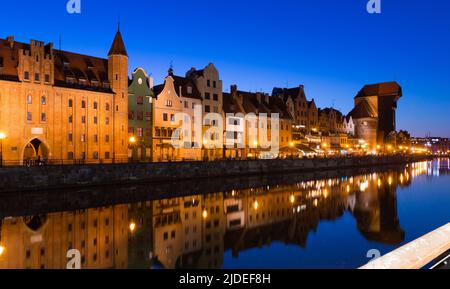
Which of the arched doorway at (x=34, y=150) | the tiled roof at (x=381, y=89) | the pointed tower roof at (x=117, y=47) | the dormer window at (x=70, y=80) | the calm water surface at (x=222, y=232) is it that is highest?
the tiled roof at (x=381, y=89)

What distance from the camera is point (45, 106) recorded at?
1892 inches

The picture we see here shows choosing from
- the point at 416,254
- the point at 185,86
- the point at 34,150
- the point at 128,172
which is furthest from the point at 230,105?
the point at 416,254

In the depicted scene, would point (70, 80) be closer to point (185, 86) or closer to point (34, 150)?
point (34, 150)

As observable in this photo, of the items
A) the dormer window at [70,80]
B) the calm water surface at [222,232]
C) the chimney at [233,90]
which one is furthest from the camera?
the chimney at [233,90]

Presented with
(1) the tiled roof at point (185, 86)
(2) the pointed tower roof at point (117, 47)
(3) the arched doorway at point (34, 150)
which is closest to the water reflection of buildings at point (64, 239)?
(3) the arched doorway at point (34, 150)

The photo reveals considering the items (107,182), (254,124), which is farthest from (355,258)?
(254,124)

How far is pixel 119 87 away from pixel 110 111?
3934 millimetres

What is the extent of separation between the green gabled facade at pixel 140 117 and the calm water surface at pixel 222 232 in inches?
817

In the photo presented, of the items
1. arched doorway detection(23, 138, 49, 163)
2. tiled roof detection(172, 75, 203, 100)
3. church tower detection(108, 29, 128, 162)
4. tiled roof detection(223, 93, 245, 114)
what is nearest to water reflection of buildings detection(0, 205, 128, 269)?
arched doorway detection(23, 138, 49, 163)

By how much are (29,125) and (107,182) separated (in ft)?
41.3

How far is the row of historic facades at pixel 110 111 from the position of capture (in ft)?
152

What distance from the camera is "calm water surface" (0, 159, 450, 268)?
1925cm

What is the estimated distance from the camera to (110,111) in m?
55.0

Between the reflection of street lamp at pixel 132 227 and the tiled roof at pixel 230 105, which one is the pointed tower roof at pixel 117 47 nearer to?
the tiled roof at pixel 230 105
